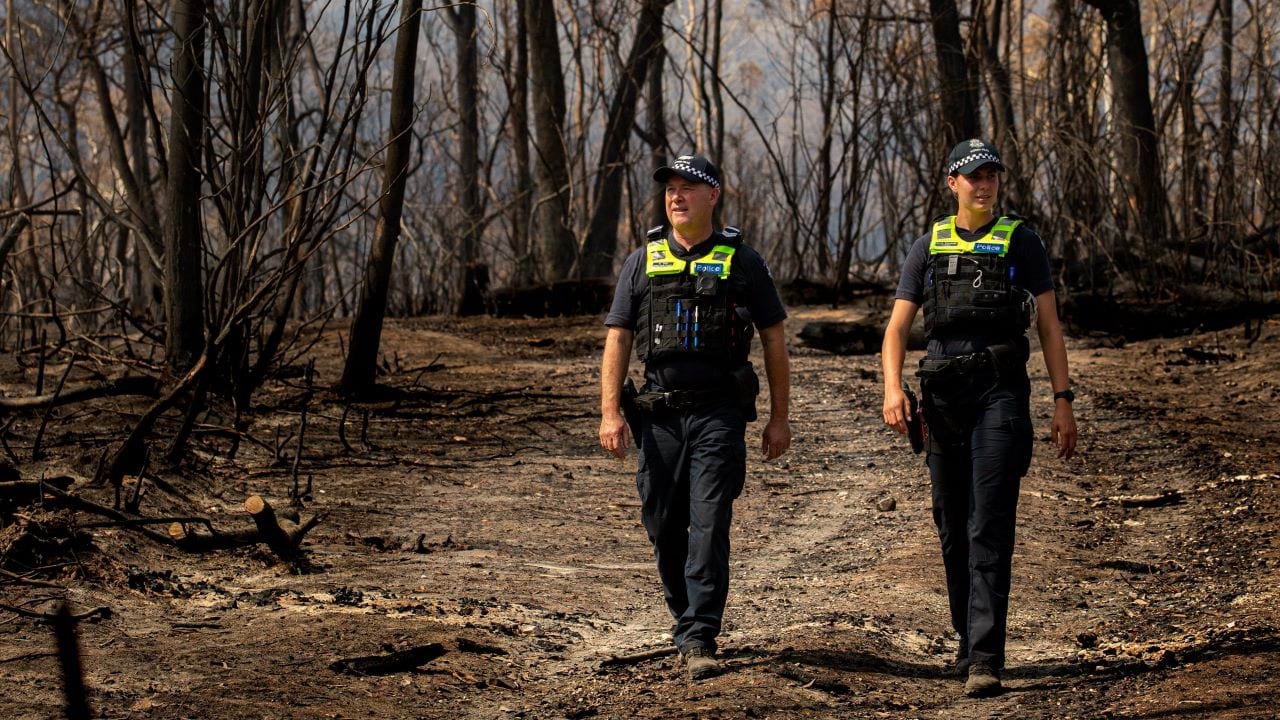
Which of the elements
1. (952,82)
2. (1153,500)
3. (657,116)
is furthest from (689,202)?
(657,116)

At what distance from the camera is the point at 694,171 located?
4820 mm

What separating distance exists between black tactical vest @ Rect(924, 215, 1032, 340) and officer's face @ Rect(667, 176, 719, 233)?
0.76 metres

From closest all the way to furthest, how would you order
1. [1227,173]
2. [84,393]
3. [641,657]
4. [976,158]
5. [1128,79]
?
[976,158] → [641,657] → [84,393] → [1227,173] → [1128,79]

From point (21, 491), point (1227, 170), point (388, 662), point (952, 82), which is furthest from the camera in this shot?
point (952, 82)

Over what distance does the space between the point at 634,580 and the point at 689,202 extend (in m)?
2.30

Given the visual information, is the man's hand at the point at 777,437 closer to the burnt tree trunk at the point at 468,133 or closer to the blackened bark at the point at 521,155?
the blackened bark at the point at 521,155

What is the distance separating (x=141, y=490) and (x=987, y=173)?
4.29 metres

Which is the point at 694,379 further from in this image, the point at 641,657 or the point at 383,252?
the point at 383,252

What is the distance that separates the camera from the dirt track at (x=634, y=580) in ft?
15.0

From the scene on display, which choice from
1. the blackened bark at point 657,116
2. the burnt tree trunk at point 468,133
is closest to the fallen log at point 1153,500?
the burnt tree trunk at point 468,133

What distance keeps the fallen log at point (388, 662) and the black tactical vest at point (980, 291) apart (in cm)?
196

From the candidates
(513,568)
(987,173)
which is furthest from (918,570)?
(987,173)

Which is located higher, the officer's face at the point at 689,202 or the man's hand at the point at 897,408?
the officer's face at the point at 689,202

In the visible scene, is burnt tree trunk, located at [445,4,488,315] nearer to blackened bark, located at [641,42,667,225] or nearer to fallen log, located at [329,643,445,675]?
blackened bark, located at [641,42,667,225]
